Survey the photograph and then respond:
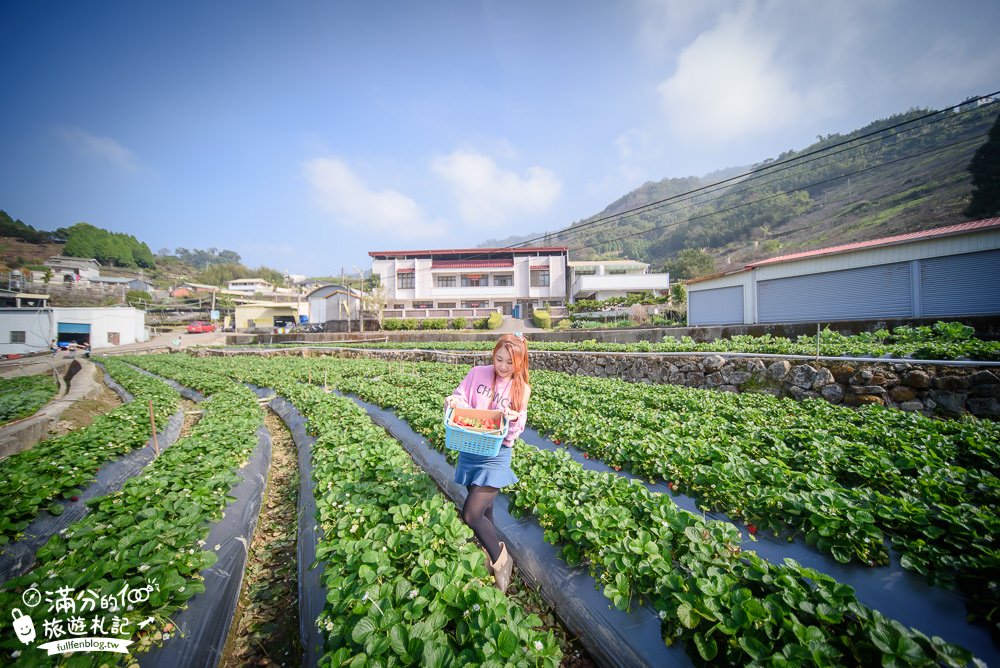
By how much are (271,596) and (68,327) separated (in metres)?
48.5

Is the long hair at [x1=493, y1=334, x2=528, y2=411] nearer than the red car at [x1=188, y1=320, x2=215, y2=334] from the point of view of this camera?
Yes

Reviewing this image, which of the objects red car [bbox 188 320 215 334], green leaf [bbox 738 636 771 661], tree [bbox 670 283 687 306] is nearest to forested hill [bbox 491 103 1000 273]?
tree [bbox 670 283 687 306]

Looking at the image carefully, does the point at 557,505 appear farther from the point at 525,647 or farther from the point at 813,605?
the point at 813,605

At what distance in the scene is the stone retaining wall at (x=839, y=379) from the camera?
19.8 ft

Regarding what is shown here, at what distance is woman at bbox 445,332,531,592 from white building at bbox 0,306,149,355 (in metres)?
45.5

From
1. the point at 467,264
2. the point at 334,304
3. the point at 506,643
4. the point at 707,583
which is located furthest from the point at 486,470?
the point at 334,304

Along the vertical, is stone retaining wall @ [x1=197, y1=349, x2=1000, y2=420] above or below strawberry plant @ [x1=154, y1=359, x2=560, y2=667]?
above

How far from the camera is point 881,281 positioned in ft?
40.1

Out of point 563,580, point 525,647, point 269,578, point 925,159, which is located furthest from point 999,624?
point 925,159

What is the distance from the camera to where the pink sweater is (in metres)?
2.88

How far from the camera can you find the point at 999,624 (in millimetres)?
1896

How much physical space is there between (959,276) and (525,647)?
55.7 feet

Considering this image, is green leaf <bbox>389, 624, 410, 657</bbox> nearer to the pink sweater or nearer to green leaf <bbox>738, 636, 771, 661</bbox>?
the pink sweater

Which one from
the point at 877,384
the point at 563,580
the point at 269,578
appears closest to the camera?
the point at 563,580
